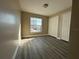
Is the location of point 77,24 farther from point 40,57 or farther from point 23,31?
point 23,31

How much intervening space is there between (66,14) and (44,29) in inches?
136

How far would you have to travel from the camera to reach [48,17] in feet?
27.4

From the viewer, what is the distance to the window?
7.60m

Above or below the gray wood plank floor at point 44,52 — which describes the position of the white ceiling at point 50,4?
above

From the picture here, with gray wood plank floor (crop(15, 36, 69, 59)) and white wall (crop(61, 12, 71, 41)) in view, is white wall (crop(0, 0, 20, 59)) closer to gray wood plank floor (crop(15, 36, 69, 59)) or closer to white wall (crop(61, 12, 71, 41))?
gray wood plank floor (crop(15, 36, 69, 59))

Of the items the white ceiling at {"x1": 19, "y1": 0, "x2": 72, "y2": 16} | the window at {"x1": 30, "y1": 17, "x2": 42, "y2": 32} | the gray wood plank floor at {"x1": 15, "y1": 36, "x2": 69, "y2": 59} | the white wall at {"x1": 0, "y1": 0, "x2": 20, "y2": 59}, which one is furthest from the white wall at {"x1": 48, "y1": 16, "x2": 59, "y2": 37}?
the white wall at {"x1": 0, "y1": 0, "x2": 20, "y2": 59}

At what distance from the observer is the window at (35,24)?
7.60 meters

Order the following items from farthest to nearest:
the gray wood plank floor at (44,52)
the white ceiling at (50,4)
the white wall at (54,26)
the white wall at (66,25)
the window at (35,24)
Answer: the window at (35,24), the white wall at (54,26), the white wall at (66,25), the white ceiling at (50,4), the gray wood plank floor at (44,52)

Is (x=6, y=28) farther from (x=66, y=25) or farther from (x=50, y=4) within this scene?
(x=66, y=25)

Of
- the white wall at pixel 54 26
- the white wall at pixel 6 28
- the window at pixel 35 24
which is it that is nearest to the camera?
the white wall at pixel 6 28

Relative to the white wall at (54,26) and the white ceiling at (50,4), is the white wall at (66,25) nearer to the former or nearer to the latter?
the white ceiling at (50,4)

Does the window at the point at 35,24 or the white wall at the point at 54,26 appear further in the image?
the window at the point at 35,24

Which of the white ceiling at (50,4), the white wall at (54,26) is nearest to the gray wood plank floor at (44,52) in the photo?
the white ceiling at (50,4)

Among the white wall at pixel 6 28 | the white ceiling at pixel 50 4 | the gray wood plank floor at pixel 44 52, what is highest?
the white ceiling at pixel 50 4
